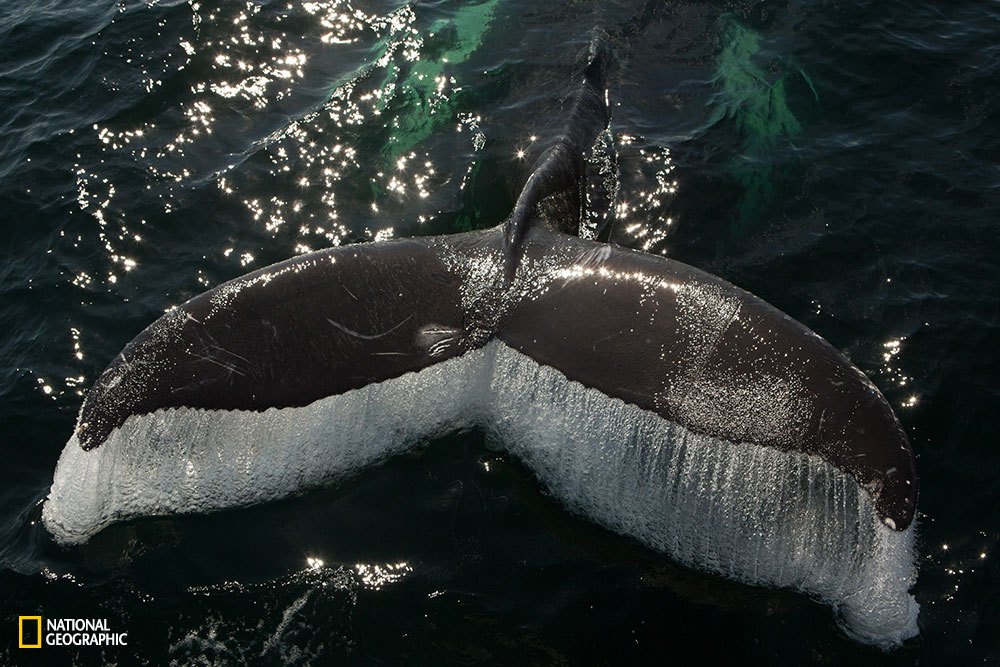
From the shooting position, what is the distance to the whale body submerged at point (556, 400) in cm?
527

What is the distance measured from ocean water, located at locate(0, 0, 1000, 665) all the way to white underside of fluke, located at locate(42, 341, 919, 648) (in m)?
0.40

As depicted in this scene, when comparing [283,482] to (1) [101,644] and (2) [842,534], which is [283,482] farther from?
(2) [842,534]

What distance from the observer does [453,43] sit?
1255 cm

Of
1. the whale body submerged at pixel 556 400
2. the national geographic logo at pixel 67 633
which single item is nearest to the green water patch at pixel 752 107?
the whale body submerged at pixel 556 400

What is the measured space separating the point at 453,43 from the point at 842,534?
371 inches

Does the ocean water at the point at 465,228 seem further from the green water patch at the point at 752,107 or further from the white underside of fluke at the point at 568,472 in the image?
the white underside of fluke at the point at 568,472

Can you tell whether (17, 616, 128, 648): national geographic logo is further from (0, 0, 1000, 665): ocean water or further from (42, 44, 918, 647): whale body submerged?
(42, 44, 918, 647): whale body submerged

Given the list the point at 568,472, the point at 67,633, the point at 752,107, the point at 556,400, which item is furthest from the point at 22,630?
the point at 752,107

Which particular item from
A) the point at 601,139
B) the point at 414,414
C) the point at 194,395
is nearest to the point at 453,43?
the point at 601,139

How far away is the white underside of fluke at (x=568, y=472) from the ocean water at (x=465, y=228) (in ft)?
1.31

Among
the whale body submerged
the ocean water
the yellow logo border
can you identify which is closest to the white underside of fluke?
the whale body submerged

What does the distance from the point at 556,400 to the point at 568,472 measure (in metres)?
0.84

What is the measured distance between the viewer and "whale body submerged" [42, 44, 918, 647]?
17.3 ft

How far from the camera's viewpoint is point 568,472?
675 centimetres
